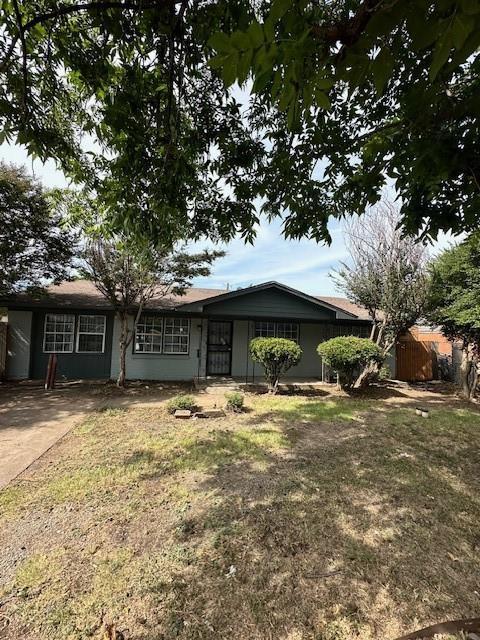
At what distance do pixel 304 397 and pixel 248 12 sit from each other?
891 cm

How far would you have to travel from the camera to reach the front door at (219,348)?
13.0m

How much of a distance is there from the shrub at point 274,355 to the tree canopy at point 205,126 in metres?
6.27

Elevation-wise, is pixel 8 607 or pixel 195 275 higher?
pixel 195 275

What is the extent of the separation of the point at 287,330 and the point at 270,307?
5.85 ft

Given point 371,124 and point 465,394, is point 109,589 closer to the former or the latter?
point 371,124

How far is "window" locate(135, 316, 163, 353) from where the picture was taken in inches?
480

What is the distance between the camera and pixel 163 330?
488 inches

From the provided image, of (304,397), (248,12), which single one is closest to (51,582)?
(248,12)

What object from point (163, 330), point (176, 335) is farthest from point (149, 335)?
point (176, 335)

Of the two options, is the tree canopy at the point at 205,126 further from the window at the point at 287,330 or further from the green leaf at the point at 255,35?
the window at the point at 287,330

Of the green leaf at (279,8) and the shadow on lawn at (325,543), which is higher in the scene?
the green leaf at (279,8)

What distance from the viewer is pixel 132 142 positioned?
3162 millimetres

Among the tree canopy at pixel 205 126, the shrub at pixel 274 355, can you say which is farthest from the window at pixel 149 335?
the tree canopy at pixel 205 126

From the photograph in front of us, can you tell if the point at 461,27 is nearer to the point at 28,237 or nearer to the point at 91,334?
the point at 28,237
